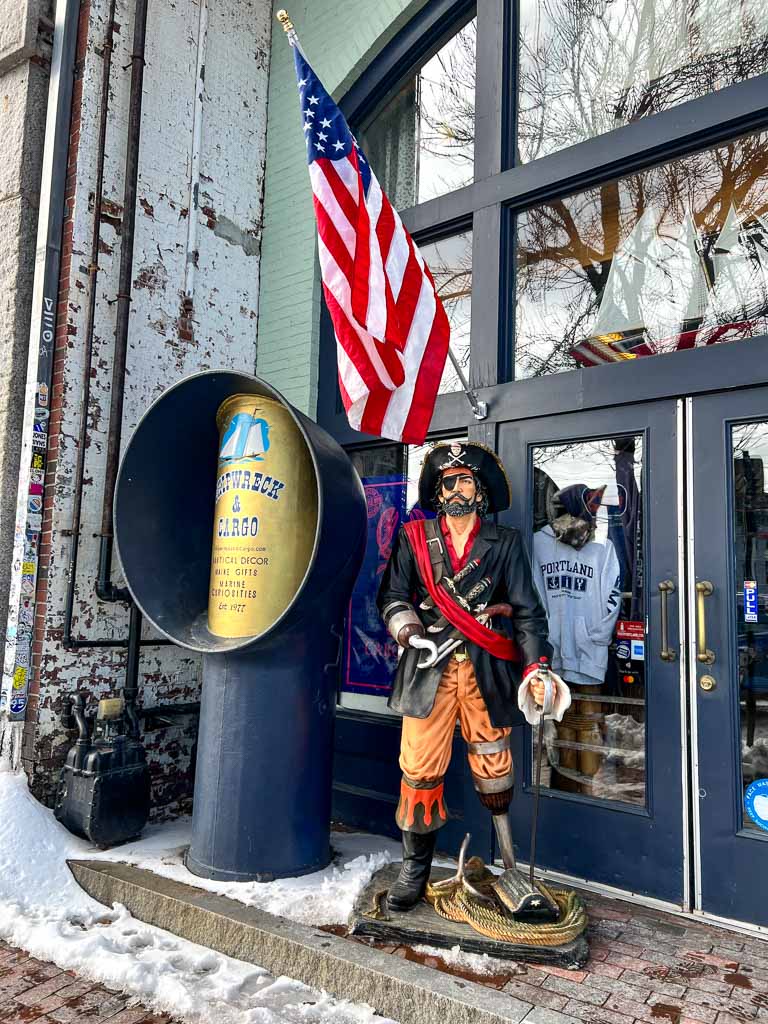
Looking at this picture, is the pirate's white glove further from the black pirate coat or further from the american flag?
the american flag

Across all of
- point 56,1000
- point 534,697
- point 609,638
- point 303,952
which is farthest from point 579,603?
point 56,1000

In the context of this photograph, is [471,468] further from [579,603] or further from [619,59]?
[619,59]

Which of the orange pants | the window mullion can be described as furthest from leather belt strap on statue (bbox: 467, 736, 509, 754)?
the window mullion

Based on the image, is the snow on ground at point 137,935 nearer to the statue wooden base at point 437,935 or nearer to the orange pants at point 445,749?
the statue wooden base at point 437,935

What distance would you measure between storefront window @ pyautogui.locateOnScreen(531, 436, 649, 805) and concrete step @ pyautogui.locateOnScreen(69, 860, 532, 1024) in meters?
1.37

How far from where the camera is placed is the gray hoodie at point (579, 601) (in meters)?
3.98

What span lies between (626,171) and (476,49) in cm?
143

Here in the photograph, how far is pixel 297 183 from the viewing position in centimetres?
562

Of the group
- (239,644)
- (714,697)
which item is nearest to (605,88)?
(714,697)

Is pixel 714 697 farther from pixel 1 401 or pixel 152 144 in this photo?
pixel 152 144

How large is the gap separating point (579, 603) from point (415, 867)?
1.51 metres

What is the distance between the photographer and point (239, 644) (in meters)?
3.73

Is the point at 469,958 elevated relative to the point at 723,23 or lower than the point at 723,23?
lower

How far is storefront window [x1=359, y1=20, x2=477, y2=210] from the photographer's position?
5.12 m
